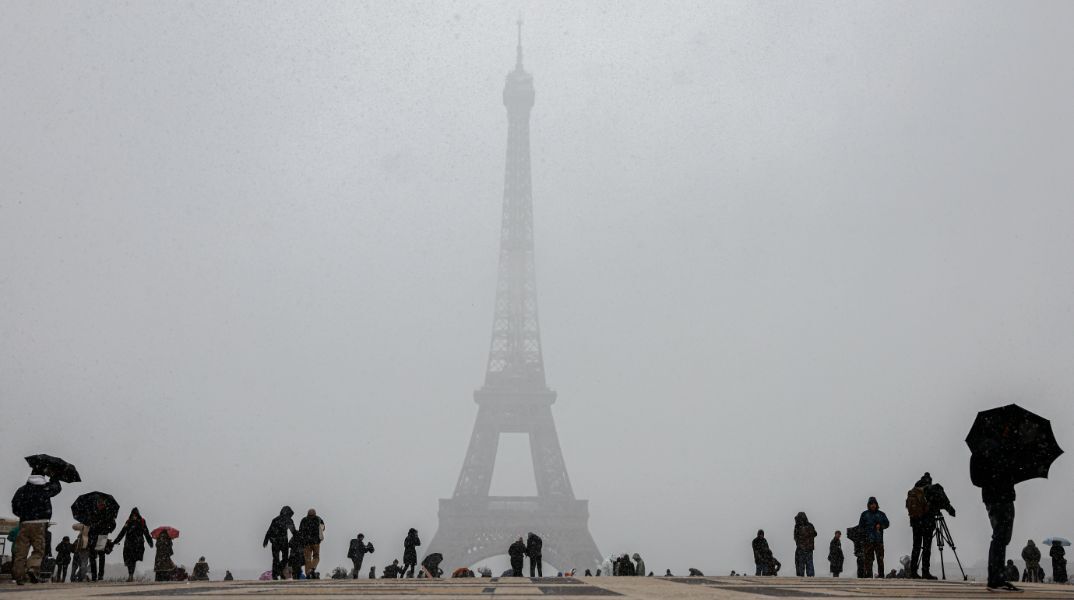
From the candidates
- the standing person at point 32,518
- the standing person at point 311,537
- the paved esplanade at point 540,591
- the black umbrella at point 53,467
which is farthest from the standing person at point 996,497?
the black umbrella at point 53,467

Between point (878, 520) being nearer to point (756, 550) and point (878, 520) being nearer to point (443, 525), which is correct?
point (756, 550)

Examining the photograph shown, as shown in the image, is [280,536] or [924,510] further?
[280,536]

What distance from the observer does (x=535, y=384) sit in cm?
8425

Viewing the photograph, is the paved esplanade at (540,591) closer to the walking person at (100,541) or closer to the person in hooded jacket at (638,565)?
the walking person at (100,541)

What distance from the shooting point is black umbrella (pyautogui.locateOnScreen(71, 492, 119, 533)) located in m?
19.8

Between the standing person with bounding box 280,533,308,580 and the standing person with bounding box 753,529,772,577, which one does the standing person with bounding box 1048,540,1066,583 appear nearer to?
the standing person with bounding box 753,529,772,577

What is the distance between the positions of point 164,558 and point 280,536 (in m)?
4.07

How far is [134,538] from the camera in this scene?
21594mm

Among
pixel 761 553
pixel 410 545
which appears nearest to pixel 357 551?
pixel 410 545

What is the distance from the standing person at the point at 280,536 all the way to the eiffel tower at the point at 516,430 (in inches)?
2027

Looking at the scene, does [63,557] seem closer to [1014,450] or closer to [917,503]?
[917,503]

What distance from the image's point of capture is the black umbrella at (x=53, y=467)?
693 inches

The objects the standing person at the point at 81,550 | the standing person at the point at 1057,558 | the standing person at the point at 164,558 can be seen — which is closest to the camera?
the standing person at the point at 81,550

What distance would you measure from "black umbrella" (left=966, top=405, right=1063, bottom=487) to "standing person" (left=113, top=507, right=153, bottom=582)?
56.6ft
